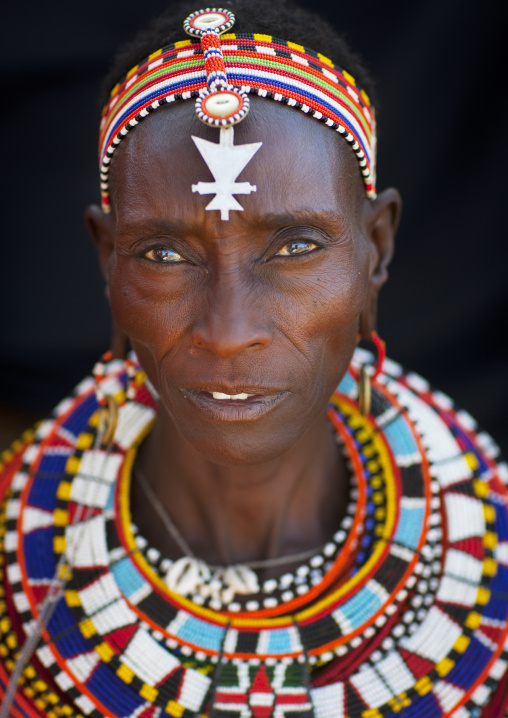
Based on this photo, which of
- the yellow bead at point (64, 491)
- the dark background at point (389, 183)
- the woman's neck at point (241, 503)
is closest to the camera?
the woman's neck at point (241, 503)

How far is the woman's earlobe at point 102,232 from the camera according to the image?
2.27 m

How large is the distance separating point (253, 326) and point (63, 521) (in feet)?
3.59

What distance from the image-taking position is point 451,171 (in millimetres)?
3811

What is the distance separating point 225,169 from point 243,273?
25 cm

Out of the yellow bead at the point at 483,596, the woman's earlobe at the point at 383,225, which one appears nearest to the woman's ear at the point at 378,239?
the woman's earlobe at the point at 383,225

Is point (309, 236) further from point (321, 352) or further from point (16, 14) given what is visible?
point (16, 14)

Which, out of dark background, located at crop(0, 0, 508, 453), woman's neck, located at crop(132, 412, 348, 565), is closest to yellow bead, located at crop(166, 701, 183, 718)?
woman's neck, located at crop(132, 412, 348, 565)

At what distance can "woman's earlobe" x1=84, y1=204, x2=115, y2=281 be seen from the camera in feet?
7.46

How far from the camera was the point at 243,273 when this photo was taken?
6.02ft

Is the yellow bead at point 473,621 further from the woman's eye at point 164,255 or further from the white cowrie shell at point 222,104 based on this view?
the white cowrie shell at point 222,104

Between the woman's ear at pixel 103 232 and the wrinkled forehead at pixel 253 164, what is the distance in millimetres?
335

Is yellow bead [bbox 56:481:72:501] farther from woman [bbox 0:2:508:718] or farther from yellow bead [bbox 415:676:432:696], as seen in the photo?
yellow bead [bbox 415:676:432:696]

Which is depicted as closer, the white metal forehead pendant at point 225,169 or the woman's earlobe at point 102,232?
the white metal forehead pendant at point 225,169

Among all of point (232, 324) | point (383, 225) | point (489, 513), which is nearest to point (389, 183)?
point (383, 225)
